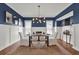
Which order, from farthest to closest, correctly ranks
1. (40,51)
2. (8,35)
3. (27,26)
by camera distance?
(27,26) → (8,35) → (40,51)

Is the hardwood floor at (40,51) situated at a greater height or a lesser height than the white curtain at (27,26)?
lesser

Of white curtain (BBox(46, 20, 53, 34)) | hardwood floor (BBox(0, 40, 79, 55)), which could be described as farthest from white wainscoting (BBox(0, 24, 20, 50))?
white curtain (BBox(46, 20, 53, 34))

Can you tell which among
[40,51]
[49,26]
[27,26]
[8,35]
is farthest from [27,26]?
[40,51]

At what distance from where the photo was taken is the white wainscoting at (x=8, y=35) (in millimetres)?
5131

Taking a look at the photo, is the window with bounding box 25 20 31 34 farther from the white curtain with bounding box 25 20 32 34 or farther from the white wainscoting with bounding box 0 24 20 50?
the white wainscoting with bounding box 0 24 20 50

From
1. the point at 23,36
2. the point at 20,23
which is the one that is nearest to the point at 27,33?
the point at 23,36

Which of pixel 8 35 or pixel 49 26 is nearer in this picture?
pixel 8 35

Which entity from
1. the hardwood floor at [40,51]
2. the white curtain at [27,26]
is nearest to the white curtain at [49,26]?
the white curtain at [27,26]

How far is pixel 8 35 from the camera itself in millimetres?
5953

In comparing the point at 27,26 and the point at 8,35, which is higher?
the point at 27,26

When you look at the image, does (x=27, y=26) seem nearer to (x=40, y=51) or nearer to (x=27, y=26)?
(x=27, y=26)

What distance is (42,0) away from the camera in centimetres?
189

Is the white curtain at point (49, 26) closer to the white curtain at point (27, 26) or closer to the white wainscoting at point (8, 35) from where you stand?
the white curtain at point (27, 26)

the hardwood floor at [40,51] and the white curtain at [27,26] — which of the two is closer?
the hardwood floor at [40,51]
